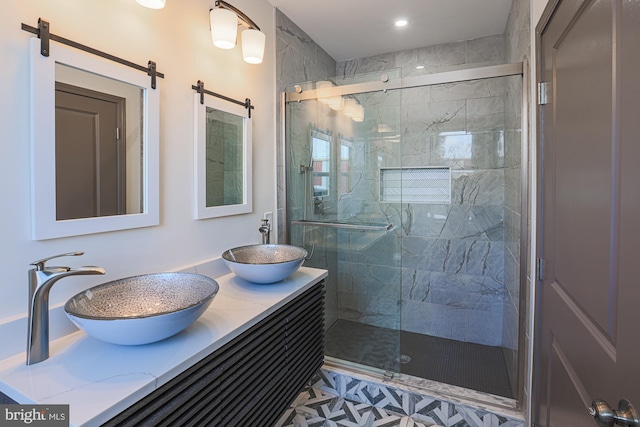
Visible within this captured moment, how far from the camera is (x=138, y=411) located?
2.78ft

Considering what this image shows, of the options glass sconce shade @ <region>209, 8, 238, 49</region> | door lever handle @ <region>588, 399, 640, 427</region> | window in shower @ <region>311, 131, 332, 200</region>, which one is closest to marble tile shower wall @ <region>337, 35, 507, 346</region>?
window in shower @ <region>311, 131, 332, 200</region>

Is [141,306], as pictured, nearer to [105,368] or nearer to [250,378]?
[105,368]

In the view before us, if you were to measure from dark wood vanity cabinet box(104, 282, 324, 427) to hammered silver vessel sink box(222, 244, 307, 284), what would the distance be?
0.16 meters

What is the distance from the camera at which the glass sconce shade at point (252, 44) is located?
6.13ft

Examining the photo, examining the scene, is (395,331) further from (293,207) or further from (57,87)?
(57,87)

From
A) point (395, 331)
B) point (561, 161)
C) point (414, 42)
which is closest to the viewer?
point (561, 161)

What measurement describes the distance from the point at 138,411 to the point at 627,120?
4.61ft

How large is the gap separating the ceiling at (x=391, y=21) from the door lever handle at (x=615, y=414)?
2418 millimetres

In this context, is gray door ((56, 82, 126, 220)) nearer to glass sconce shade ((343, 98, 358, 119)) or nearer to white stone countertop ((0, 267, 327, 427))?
white stone countertop ((0, 267, 327, 427))

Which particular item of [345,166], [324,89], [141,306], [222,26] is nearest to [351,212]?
[345,166]

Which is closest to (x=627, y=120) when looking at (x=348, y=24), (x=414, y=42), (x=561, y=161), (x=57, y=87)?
(x=561, y=161)

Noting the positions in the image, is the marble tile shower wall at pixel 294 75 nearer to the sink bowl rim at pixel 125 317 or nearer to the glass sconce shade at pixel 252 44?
the glass sconce shade at pixel 252 44

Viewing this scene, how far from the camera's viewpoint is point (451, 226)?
113 inches

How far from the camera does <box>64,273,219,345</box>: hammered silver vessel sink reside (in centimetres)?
94
